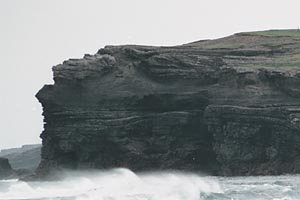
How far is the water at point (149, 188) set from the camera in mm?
60781

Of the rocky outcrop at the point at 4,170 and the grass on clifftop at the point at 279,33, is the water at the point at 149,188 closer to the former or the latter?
the grass on clifftop at the point at 279,33

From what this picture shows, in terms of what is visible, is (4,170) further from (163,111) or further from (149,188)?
(149,188)

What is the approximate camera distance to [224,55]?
330ft

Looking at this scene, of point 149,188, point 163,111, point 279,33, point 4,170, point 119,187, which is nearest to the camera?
point 149,188

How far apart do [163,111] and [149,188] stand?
2642 centimetres

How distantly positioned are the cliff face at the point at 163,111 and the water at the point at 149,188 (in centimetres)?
318

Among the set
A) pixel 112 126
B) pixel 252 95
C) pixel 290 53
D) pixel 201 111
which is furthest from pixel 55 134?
pixel 290 53

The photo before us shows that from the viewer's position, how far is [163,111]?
95750 mm

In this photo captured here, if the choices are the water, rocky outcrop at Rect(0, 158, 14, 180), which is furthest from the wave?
rocky outcrop at Rect(0, 158, 14, 180)

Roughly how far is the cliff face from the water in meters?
3.18

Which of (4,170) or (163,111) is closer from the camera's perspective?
(163,111)

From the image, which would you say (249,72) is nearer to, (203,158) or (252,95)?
(252,95)

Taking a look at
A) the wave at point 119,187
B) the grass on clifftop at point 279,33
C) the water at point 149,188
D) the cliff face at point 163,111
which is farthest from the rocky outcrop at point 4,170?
the grass on clifftop at point 279,33

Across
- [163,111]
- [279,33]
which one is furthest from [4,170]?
[279,33]
